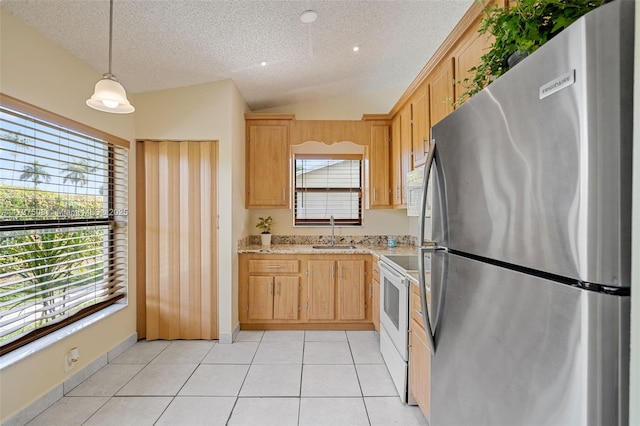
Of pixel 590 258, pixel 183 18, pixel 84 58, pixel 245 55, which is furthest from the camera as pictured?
pixel 245 55

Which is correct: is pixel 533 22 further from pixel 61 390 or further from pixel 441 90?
pixel 61 390

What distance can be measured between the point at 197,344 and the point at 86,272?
1.21 meters

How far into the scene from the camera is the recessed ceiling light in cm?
220

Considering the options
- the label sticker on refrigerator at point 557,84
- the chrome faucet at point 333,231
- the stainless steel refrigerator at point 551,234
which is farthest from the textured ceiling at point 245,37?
the label sticker on refrigerator at point 557,84

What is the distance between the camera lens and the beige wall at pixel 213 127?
3.00 metres

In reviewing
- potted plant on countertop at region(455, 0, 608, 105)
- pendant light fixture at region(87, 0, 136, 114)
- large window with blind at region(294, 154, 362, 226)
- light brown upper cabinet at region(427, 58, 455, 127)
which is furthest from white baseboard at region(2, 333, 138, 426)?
light brown upper cabinet at region(427, 58, 455, 127)

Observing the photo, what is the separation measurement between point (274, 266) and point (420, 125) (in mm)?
2095

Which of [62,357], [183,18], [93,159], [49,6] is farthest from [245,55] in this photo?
[62,357]

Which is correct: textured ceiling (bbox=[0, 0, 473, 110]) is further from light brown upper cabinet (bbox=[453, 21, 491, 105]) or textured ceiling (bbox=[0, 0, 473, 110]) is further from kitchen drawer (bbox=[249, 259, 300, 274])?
kitchen drawer (bbox=[249, 259, 300, 274])

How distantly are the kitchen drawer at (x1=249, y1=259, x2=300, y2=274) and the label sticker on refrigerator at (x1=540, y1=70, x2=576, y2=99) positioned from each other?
2966 mm

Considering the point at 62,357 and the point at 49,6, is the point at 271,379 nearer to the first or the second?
the point at 62,357

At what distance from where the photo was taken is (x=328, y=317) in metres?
3.40

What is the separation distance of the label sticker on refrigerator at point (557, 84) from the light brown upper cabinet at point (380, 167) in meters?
3.08

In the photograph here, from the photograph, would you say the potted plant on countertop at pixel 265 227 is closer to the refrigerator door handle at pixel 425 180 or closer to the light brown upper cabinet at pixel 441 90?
the light brown upper cabinet at pixel 441 90
